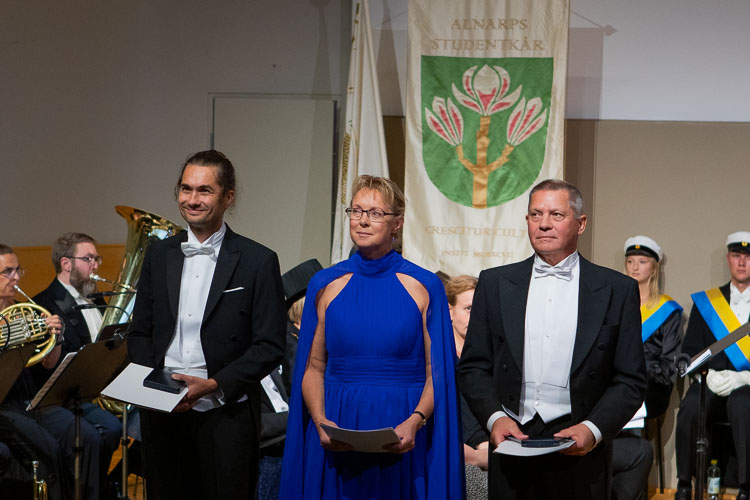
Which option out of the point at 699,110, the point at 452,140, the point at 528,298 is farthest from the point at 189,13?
the point at 528,298

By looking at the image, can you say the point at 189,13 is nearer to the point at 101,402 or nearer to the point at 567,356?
the point at 101,402

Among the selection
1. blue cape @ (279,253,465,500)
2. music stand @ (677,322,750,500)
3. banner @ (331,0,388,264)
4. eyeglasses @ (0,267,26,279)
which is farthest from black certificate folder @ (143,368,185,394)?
banner @ (331,0,388,264)

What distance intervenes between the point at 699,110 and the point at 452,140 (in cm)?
170

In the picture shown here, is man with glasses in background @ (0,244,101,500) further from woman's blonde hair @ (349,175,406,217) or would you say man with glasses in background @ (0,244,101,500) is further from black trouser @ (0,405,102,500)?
woman's blonde hair @ (349,175,406,217)

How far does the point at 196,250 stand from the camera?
2729 millimetres

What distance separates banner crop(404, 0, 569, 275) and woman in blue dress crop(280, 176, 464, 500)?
111 inches

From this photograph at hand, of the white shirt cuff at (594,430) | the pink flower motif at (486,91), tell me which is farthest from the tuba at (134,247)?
the white shirt cuff at (594,430)

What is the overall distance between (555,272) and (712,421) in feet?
10.5

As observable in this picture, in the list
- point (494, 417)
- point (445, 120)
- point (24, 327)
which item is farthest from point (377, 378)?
point (445, 120)

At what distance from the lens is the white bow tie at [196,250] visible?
2.72 meters

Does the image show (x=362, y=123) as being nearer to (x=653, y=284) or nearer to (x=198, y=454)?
(x=653, y=284)

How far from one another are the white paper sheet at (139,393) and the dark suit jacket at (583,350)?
849 millimetres

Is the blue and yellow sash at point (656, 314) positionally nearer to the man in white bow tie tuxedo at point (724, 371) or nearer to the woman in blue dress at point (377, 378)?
the man in white bow tie tuxedo at point (724, 371)

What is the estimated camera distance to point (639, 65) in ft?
19.2
